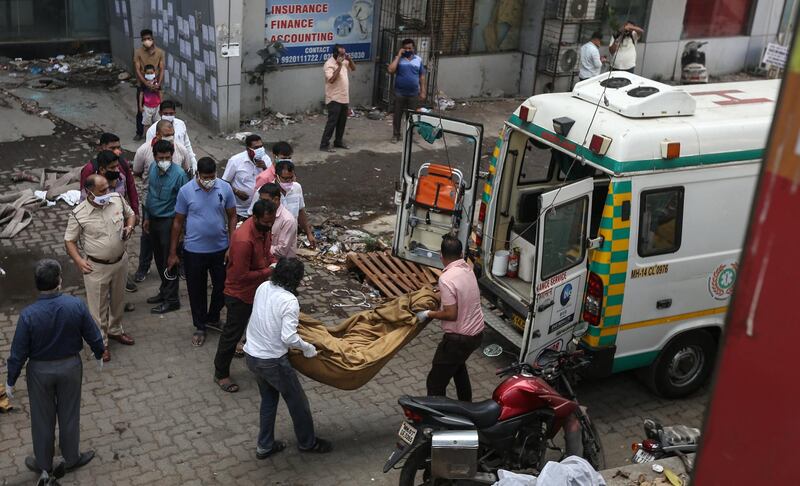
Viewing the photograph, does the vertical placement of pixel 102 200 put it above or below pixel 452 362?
above

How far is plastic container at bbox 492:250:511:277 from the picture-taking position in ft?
26.6

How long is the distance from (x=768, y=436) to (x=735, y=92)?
6.36 m

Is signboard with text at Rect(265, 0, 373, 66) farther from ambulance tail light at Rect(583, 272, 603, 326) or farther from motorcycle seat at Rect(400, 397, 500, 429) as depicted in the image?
motorcycle seat at Rect(400, 397, 500, 429)

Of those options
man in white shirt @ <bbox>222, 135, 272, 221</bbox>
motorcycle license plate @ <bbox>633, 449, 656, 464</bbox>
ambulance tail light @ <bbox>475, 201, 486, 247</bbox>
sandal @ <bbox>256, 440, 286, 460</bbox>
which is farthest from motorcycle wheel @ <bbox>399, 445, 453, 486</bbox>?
man in white shirt @ <bbox>222, 135, 272, 221</bbox>

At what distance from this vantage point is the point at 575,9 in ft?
53.9

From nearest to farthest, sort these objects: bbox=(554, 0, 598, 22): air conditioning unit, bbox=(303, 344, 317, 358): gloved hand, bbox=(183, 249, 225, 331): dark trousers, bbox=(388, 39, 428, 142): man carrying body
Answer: bbox=(303, 344, 317, 358): gloved hand, bbox=(183, 249, 225, 331): dark trousers, bbox=(388, 39, 428, 142): man carrying body, bbox=(554, 0, 598, 22): air conditioning unit

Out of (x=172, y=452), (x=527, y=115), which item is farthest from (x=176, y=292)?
(x=527, y=115)

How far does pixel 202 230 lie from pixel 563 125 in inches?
126

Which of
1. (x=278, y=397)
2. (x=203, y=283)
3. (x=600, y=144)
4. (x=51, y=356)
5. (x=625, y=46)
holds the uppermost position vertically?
(x=600, y=144)

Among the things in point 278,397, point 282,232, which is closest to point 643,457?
point 278,397

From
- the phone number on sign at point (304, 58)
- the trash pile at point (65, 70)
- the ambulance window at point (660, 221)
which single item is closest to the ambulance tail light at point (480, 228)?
the ambulance window at point (660, 221)

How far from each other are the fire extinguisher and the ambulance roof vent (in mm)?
1522

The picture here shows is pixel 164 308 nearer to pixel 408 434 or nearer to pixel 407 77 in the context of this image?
pixel 408 434

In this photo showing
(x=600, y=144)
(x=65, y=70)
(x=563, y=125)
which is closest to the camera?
(x=600, y=144)
